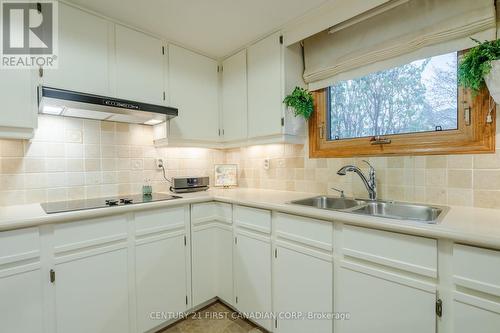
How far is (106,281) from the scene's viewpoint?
149 cm

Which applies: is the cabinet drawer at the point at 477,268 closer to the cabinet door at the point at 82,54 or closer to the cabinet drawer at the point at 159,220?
the cabinet drawer at the point at 159,220

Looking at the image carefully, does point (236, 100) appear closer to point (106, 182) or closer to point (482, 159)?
point (106, 182)

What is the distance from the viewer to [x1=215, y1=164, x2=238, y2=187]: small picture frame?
8.47 feet

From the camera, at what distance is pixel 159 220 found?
1.73 m

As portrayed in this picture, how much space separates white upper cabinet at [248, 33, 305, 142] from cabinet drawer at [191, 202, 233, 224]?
70 centimetres

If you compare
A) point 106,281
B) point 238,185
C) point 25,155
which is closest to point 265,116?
point 238,185

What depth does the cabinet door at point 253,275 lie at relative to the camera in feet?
5.48

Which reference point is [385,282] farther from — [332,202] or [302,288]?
[332,202]

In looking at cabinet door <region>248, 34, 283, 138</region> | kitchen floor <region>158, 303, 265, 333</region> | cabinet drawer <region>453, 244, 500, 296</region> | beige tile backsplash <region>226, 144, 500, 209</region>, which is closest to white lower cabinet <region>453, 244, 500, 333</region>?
cabinet drawer <region>453, 244, 500, 296</region>

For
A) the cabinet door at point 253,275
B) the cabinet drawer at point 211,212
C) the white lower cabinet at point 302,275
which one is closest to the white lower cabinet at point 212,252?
the cabinet drawer at point 211,212

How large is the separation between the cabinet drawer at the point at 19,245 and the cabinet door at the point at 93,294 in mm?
159

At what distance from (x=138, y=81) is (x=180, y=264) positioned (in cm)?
149

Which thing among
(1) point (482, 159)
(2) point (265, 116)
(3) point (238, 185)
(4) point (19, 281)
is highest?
(2) point (265, 116)

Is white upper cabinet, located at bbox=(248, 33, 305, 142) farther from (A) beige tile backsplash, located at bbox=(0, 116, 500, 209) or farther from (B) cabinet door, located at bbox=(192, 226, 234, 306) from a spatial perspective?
(B) cabinet door, located at bbox=(192, 226, 234, 306)
